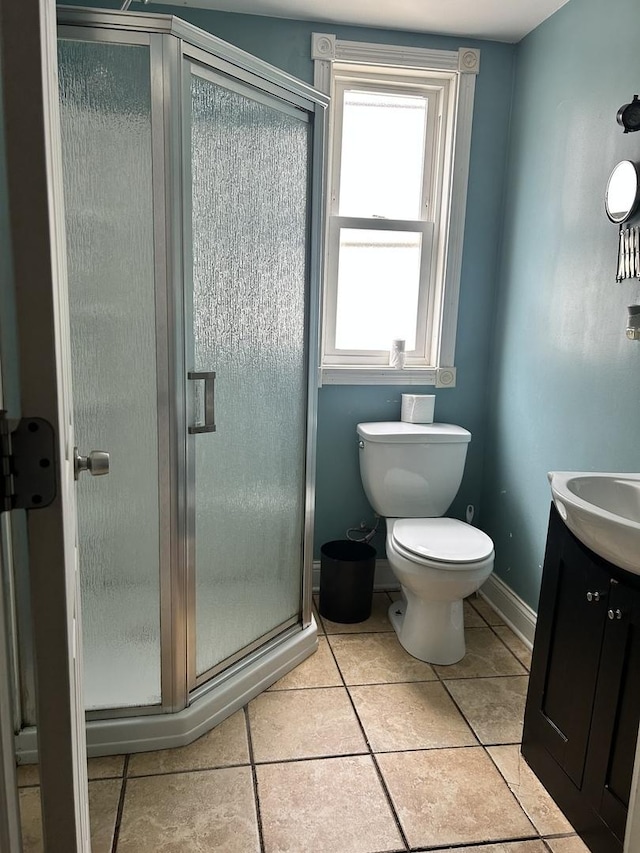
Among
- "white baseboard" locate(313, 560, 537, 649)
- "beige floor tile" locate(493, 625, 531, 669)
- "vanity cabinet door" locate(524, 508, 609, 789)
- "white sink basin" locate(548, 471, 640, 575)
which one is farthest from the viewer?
"white baseboard" locate(313, 560, 537, 649)

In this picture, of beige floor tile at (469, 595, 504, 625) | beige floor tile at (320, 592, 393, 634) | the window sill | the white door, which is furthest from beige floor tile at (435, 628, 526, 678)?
the white door

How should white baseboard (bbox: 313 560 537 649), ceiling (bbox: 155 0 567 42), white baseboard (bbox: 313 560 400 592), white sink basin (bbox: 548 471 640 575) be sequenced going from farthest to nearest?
white baseboard (bbox: 313 560 400 592)
white baseboard (bbox: 313 560 537 649)
ceiling (bbox: 155 0 567 42)
white sink basin (bbox: 548 471 640 575)

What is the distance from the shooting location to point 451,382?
9.52ft

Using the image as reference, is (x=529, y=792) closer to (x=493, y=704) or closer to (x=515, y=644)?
(x=493, y=704)

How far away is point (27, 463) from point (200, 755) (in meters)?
1.44

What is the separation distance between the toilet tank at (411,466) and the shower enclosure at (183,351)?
47 cm

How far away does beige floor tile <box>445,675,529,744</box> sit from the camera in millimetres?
2039

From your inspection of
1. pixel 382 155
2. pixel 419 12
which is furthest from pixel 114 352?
pixel 419 12

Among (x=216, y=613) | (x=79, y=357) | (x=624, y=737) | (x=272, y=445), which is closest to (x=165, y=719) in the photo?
(x=216, y=613)

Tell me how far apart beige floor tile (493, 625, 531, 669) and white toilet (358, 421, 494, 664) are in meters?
0.24

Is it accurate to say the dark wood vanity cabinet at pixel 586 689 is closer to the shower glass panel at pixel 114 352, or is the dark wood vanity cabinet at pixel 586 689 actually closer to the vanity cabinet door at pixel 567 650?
the vanity cabinet door at pixel 567 650

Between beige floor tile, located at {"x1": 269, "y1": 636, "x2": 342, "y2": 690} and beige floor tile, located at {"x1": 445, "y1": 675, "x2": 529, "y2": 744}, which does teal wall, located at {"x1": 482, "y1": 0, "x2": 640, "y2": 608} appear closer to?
beige floor tile, located at {"x1": 445, "y1": 675, "x2": 529, "y2": 744}

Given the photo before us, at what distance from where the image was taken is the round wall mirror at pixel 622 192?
6.22ft

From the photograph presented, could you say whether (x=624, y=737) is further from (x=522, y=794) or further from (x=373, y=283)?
(x=373, y=283)
